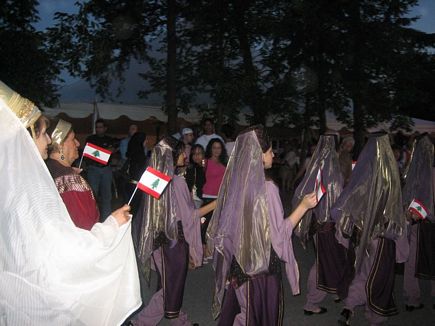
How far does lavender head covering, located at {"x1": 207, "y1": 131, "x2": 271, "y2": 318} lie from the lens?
329 centimetres

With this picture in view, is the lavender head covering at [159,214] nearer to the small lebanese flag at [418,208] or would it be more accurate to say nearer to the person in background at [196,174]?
the person in background at [196,174]

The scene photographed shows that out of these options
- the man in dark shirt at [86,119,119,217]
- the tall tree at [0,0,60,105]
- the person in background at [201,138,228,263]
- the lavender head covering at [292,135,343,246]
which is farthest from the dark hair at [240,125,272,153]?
the tall tree at [0,0,60,105]

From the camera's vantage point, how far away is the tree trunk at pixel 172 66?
41.7ft

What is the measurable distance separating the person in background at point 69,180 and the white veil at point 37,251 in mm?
887

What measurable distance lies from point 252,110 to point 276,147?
5.89 meters

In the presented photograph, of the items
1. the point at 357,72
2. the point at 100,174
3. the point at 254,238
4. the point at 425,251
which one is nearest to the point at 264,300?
the point at 254,238

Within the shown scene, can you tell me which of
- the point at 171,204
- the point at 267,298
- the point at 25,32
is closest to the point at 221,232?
the point at 267,298

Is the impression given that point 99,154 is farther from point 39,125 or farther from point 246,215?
point 246,215

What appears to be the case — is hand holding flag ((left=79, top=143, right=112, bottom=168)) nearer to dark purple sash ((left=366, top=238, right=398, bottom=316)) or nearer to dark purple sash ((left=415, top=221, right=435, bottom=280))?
dark purple sash ((left=366, top=238, right=398, bottom=316))

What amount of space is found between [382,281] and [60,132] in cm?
309

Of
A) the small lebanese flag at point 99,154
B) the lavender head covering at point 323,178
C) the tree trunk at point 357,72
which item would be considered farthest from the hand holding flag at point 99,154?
the tree trunk at point 357,72

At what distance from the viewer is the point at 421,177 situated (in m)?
5.26

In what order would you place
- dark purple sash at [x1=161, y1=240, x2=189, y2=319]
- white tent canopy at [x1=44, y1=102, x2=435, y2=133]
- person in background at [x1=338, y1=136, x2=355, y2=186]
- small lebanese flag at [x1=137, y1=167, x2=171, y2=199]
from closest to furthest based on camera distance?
small lebanese flag at [x1=137, y1=167, x2=171, y2=199], dark purple sash at [x1=161, y1=240, x2=189, y2=319], person in background at [x1=338, y1=136, x2=355, y2=186], white tent canopy at [x1=44, y1=102, x2=435, y2=133]

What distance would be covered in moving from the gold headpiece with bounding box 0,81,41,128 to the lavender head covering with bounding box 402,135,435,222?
4.08 metres
